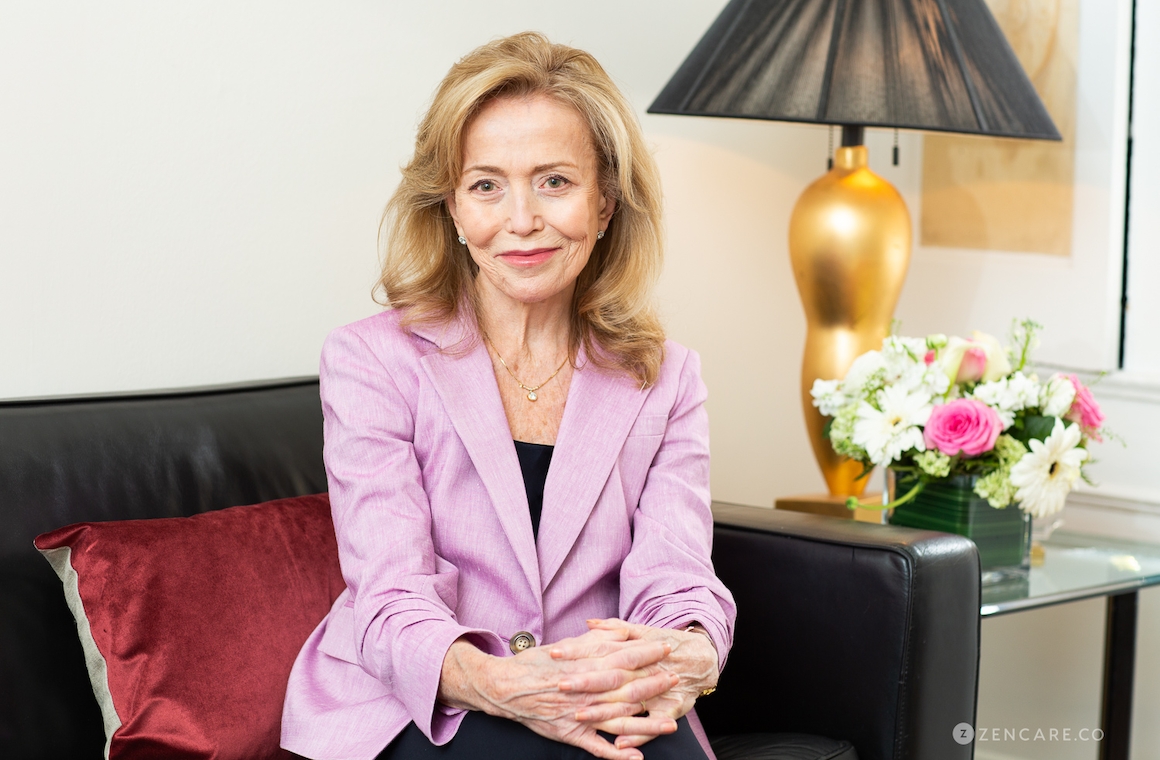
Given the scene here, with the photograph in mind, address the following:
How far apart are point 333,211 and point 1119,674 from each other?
1.71m

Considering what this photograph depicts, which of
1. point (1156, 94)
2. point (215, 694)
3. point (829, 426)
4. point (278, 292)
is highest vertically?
point (1156, 94)

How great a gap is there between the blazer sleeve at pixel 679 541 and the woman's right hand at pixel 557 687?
15cm

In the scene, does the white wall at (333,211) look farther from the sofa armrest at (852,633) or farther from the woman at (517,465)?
the sofa armrest at (852,633)

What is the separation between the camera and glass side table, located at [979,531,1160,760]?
6.31 feet

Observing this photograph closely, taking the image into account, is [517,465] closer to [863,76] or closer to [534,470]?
[534,470]

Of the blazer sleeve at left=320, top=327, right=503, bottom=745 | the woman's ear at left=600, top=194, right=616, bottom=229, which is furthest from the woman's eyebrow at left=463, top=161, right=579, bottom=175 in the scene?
the blazer sleeve at left=320, top=327, right=503, bottom=745

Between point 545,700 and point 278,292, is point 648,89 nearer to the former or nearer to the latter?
point 278,292

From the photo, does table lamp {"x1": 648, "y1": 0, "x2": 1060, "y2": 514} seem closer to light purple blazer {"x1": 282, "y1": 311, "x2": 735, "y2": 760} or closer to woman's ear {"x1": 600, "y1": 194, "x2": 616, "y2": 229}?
woman's ear {"x1": 600, "y1": 194, "x2": 616, "y2": 229}

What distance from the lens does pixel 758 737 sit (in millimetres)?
1607

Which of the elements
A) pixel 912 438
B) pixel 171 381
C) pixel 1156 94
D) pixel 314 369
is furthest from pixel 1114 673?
pixel 171 381

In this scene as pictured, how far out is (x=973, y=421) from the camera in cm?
185

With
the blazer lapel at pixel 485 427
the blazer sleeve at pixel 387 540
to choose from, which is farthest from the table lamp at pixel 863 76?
the blazer sleeve at pixel 387 540

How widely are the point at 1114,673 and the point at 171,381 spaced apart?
5.94 feet

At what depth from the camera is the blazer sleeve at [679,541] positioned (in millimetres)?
1438
